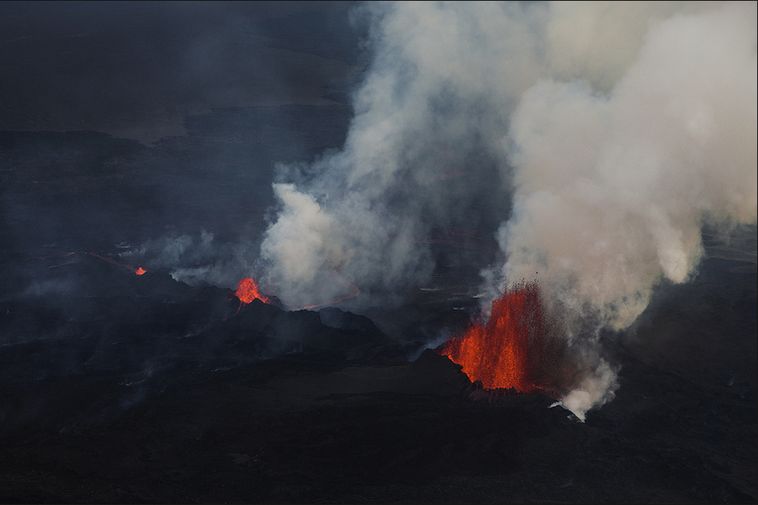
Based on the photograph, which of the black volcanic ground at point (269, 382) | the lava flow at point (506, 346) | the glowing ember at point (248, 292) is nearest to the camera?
the black volcanic ground at point (269, 382)

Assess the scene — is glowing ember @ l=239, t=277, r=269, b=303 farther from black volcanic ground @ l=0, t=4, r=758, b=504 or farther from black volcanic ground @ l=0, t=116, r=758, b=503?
black volcanic ground @ l=0, t=4, r=758, b=504

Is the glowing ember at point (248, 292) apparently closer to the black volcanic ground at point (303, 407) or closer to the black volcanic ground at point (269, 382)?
the black volcanic ground at point (303, 407)

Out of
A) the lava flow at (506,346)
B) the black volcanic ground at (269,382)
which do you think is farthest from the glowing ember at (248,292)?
the lava flow at (506,346)

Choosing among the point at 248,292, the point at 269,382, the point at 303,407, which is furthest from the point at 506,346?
the point at 248,292

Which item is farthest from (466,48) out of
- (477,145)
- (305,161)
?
(305,161)

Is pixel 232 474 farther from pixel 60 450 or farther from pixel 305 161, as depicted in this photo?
pixel 305 161
